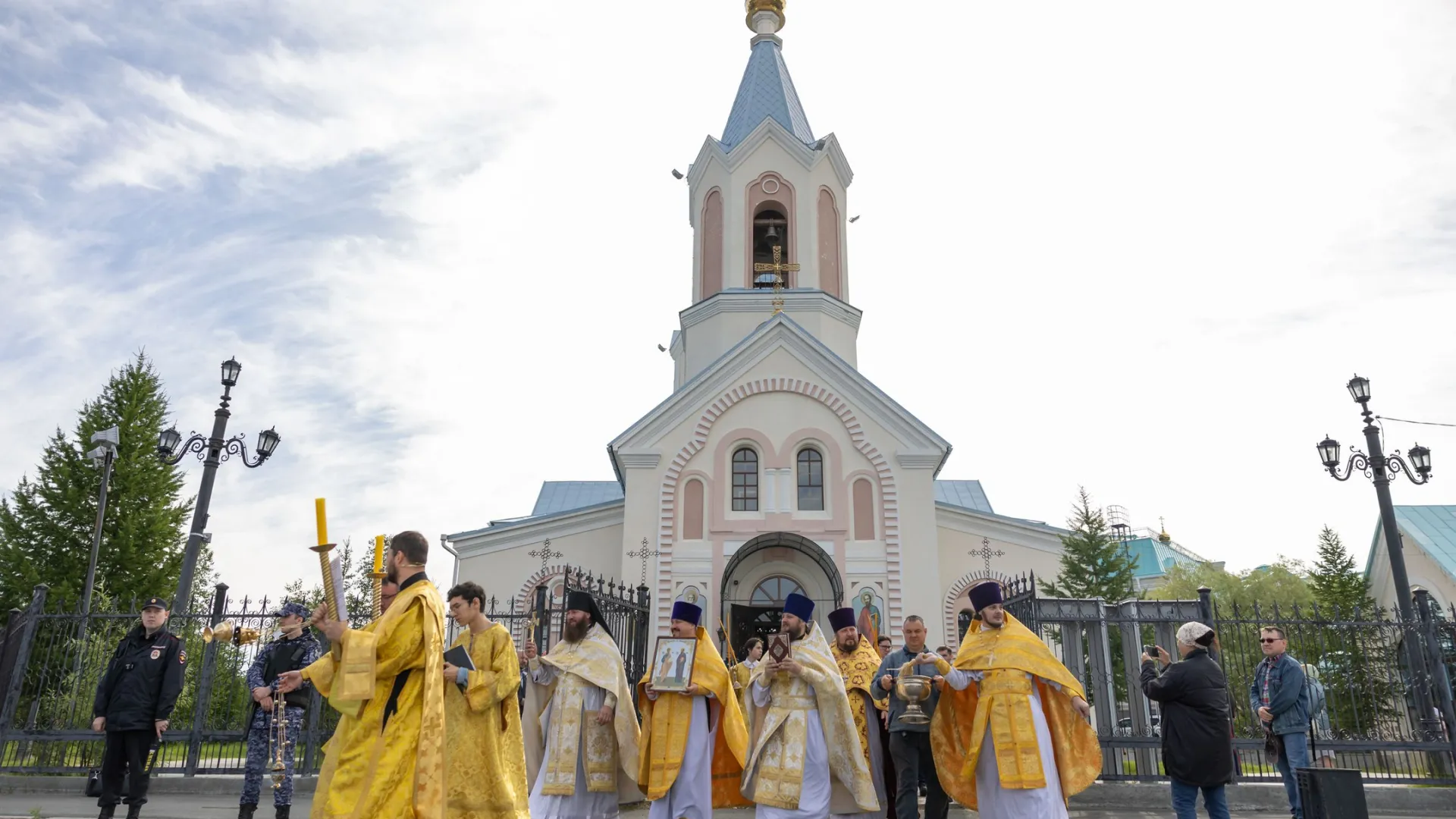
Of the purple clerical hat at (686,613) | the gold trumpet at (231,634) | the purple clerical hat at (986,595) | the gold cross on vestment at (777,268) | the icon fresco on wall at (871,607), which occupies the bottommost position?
the gold trumpet at (231,634)

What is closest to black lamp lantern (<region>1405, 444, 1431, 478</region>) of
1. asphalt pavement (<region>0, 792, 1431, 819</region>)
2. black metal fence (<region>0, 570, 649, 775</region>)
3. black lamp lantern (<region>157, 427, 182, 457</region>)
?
asphalt pavement (<region>0, 792, 1431, 819</region>)

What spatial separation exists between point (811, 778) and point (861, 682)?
115 cm

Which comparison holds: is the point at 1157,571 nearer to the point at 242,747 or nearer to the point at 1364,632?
the point at 1364,632

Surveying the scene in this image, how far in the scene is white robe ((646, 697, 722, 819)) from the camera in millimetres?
7508

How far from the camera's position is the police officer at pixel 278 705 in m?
7.50

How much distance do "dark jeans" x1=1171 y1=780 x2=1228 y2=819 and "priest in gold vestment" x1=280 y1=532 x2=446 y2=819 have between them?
529 cm

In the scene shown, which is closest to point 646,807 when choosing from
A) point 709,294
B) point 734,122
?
point 709,294

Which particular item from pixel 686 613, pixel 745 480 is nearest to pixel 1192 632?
pixel 686 613

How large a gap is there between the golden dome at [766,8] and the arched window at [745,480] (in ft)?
47.5

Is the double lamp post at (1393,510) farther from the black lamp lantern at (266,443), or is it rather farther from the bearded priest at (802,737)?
the black lamp lantern at (266,443)

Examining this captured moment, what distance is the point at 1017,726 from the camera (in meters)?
6.70

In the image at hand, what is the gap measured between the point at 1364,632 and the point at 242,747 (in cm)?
1592

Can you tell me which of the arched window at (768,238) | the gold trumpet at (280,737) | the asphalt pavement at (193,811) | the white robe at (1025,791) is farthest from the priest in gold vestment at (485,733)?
the arched window at (768,238)

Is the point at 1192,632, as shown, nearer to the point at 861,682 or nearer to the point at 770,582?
the point at 861,682
